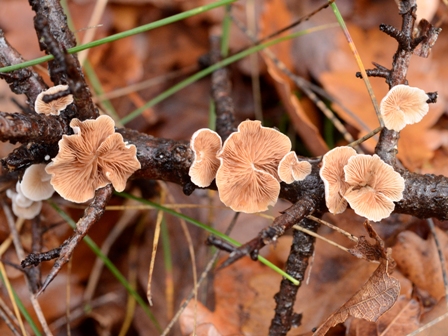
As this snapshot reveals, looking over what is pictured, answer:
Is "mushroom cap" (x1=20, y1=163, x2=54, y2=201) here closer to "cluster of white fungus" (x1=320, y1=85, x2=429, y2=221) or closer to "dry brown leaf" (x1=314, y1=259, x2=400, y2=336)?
"cluster of white fungus" (x1=320, y1=85, x2=429, y2=221)

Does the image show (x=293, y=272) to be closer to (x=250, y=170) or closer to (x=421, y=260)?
(x=250, y=170)

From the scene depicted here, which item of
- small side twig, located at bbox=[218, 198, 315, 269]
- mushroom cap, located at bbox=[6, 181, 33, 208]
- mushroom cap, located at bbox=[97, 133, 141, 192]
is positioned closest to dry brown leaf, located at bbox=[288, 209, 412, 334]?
small side twig, located at bbox=[218, 198, 315, 269]

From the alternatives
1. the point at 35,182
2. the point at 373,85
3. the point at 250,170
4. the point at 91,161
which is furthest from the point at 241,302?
the point at 373,85

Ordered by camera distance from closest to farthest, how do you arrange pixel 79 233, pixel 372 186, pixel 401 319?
pixel 79 233
pixel 372 186
pixel 401 319

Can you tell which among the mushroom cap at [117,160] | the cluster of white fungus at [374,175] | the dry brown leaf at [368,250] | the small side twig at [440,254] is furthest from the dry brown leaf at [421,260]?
the mushroom cap at [117,160]

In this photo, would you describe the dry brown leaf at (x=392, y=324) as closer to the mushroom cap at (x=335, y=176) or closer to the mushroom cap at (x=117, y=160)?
the mushroom cap at (x=335, y=176)

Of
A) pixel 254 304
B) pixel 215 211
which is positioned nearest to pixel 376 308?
pixel 254 304
